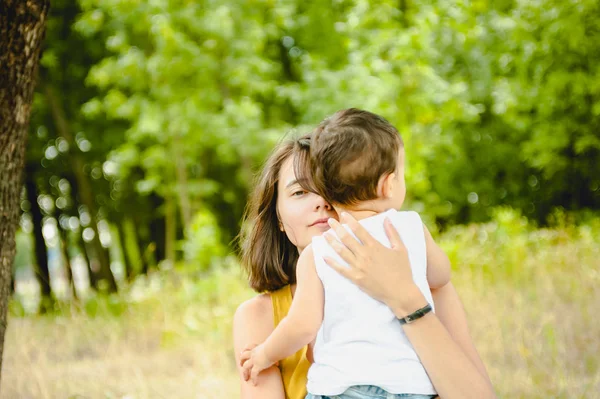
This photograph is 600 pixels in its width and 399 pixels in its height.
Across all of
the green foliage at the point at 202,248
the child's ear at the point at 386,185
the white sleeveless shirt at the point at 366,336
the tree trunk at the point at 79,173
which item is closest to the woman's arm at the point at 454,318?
the white sleeveless shirt at the point at 366,336

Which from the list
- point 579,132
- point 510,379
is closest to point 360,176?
point 510,379

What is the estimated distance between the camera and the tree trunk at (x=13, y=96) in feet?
7.51

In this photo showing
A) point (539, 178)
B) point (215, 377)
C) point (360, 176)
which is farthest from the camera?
point (539, 178)

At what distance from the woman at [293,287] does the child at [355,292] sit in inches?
1.7

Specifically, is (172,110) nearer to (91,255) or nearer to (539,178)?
(91,255)

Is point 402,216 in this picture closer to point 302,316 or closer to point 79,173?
point 302,316

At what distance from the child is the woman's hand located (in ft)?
0.10

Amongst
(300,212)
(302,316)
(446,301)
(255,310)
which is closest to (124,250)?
(255,310)

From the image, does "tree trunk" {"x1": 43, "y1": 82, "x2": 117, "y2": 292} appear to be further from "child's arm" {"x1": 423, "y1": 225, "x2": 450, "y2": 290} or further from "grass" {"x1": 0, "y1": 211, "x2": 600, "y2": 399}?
"child's arm" {"x1": 423, "y1": 225, "x2": 450, "y2": 290}

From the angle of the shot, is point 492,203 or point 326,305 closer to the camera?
point 326,305

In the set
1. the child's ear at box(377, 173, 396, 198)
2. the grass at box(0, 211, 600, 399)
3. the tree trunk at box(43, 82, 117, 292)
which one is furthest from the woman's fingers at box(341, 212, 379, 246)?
the tree trunk at box(43, 82, 117, 292)

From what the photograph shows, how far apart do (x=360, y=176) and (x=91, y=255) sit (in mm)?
15079

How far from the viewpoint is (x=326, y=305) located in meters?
1.64

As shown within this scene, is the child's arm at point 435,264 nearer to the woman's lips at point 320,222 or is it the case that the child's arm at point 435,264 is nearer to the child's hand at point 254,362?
the woman's lips at point 320,222
